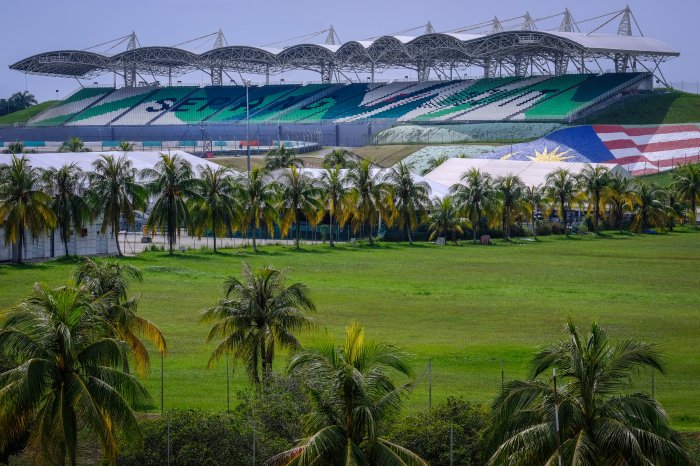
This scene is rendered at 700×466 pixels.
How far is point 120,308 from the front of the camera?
2998 centimetres

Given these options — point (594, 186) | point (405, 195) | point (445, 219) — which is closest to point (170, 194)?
point (405, 195)

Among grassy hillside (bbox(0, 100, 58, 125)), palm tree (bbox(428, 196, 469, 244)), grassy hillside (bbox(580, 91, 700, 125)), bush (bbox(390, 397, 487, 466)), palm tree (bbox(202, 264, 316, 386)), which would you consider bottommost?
bush (bbox(390, 397, 487, 466))

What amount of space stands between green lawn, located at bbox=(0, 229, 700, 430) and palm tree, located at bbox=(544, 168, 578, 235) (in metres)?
12.7

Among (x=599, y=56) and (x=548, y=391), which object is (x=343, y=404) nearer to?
(x=548, y=391)

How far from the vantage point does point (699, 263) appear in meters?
69.8

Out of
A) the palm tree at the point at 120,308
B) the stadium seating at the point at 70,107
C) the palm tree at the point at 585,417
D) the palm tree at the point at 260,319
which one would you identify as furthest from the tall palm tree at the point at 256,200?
the stadium seating at the point at 70,107

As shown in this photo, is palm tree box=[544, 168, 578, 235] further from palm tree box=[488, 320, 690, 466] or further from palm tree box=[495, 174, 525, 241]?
palm tree box=[488, 320, 690, 466]

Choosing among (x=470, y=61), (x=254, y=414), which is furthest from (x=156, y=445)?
(x=470, y=61)

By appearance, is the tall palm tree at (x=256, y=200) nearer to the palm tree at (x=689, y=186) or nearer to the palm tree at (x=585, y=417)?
the palm tree at (x=689, y=186)

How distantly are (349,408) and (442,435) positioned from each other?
255 inches

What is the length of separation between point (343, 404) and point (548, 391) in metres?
3.49

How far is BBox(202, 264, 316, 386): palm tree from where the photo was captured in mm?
30078

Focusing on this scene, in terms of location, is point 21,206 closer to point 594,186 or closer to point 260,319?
point 260,319

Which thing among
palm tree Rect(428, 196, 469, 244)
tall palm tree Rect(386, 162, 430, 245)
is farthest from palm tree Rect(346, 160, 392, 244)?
palm tree Rect(428, 196, 469, 244)
